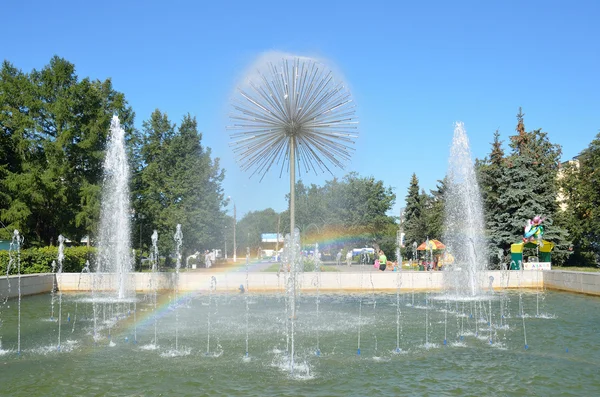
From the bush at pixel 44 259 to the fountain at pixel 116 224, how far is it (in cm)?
103

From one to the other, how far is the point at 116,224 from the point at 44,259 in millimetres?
7162

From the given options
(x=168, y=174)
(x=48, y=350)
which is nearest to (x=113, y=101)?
(x=168, y=174)

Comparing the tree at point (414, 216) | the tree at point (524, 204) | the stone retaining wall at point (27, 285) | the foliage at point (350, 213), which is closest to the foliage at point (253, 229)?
the foliage at point (350, 213)

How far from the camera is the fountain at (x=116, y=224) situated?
80.1ft

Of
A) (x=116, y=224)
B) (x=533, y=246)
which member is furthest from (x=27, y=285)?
(x=533, y=246)

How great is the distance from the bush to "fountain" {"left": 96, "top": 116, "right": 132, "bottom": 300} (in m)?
1.03

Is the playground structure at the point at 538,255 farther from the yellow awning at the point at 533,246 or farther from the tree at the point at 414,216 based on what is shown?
the tree at the point at 414,216

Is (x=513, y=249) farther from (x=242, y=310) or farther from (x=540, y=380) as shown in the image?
(x=540, y=380)

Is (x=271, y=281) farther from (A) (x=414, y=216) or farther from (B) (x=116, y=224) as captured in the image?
(A) (x=414, y=216)

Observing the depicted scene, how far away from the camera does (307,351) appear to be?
1073 cm

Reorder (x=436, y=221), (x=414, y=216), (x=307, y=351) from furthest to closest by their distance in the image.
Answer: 1. (x=414, y=216)
2. (x=436, y=221)
3. (x=307, y=351)

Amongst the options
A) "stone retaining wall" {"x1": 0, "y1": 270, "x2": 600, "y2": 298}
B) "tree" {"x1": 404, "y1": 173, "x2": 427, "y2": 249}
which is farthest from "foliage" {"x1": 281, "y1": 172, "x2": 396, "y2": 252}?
"stone retaining wall" {"x1": 0, "y1": 270, "x2": 600, "y2": 298}

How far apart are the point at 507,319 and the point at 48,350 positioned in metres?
12.4

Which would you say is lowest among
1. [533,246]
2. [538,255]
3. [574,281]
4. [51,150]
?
[574,281]
